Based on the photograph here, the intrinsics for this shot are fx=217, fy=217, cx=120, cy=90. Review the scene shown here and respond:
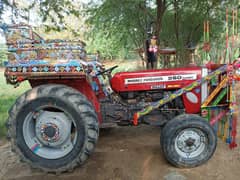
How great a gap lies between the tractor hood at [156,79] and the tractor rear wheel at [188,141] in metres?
0.55

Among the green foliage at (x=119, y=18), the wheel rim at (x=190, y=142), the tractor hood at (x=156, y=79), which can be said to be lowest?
the wheel rim at (x=190, y=142)

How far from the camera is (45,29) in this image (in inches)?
253

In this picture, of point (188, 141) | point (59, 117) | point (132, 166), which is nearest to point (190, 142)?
point (188, 141)

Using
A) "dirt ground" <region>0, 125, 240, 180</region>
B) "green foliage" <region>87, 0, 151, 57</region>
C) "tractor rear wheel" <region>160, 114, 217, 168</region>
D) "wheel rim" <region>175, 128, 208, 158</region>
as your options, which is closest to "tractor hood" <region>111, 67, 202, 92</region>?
"tractor rear wheel" <region>160, 114, 217, 168</region>

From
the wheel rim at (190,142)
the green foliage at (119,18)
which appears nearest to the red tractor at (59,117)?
the wheel rim at (190,142)

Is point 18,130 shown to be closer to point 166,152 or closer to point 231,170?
point 166,152

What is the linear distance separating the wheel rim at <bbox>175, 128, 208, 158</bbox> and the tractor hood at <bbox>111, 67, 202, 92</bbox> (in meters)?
0.65

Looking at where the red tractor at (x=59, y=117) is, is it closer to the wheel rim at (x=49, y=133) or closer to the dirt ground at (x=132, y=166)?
the wheel rim at (x=49, y=133)

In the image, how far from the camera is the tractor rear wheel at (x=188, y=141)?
2.45 meters

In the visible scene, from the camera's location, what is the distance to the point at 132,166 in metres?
2.57

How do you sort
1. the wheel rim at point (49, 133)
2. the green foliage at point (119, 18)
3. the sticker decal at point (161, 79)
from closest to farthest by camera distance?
the wheel rim at point (49, 133)
the sticker decal at point (161, 79)
the green foliage at point (119, 18)

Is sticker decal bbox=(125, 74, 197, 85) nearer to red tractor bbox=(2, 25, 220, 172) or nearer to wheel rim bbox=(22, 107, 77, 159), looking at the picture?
→ red tractor bbox=(2, 25, 220, 172)

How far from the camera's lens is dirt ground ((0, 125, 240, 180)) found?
2354mm

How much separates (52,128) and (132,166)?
103cm
